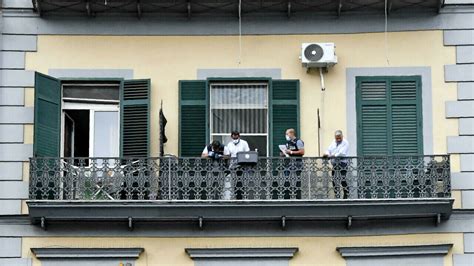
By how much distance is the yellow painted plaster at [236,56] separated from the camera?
26.5 m

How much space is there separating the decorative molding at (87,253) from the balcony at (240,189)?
0.58 m

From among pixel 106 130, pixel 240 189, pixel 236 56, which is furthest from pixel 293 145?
pixel 106 130

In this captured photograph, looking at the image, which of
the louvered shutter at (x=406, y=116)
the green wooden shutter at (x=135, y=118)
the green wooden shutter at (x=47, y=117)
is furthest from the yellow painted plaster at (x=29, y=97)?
the louvered shutter at (x=406, y=116)

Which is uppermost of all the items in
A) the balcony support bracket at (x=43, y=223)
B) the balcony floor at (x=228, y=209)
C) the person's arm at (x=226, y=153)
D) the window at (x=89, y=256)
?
the person's arm at (x=226, y=153)

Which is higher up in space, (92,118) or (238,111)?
(238,111)

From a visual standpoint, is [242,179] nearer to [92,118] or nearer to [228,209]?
[228,209]

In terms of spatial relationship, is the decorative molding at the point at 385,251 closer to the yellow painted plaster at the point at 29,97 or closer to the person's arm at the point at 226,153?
the person's arm at the point at 226,153

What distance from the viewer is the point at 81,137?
→ 26.8 metres

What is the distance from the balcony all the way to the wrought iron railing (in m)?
0.02

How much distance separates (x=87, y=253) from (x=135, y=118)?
2880 mm

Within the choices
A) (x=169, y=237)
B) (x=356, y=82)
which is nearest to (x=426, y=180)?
(x=356, y=82)

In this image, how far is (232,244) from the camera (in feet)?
83.3

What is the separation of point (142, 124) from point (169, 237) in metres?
2.37

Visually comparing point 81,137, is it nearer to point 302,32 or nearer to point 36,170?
point 36,170
